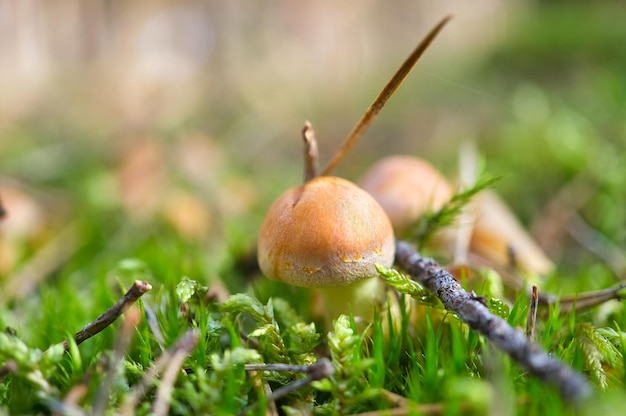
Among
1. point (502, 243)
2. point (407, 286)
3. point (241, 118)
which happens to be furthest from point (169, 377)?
point (241, 118)

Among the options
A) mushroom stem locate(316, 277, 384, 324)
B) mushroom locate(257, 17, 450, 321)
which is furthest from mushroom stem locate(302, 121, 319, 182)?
mushroom stem locate(316, 277, 384, 324)

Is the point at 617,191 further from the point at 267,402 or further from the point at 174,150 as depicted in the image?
the point at 174,150

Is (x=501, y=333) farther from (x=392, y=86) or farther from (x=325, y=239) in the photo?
(x=392, y=86)

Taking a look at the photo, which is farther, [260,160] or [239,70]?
[239,70]

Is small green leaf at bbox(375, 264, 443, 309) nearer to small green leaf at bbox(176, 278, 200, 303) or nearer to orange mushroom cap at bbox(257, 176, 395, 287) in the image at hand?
orange mushroom cap at bbox(257, 176, 395, 287)

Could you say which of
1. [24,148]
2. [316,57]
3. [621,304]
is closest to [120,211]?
[24,148]
